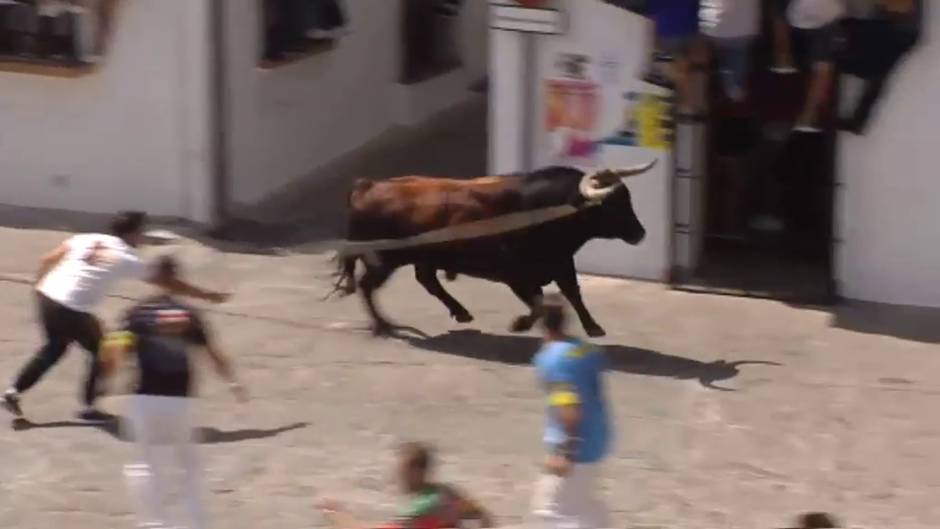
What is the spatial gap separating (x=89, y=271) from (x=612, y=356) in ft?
12.1

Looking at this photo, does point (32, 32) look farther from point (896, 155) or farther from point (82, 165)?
point (896, 155)

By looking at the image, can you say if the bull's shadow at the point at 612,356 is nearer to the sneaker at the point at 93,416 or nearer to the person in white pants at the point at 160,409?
the sneaker at the point at 93,416

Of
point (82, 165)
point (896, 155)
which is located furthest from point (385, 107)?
point (896, 155)

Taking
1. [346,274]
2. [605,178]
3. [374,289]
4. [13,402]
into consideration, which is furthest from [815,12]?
[13,402]

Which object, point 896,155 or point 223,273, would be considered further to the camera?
point 223,273

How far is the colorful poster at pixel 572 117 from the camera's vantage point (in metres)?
15.3

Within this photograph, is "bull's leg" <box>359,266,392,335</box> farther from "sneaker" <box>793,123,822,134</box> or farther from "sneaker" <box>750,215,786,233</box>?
"sneaker" <box>750,215,786,233</box>

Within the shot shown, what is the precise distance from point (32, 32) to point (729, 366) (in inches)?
263

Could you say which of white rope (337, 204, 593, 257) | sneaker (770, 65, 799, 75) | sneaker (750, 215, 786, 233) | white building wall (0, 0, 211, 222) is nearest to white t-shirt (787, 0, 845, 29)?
sneaker (770, 65, 799, 75)

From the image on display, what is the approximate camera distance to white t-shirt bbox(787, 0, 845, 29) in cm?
1423

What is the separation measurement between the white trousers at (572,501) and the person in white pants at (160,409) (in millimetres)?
1692

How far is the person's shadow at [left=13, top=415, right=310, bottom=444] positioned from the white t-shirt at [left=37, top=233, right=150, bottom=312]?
2.41 ft

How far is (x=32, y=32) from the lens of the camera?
56.0ft

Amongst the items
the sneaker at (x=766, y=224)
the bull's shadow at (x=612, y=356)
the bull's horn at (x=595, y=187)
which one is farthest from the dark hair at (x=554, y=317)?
the sneaker at (x=766, y=224)
